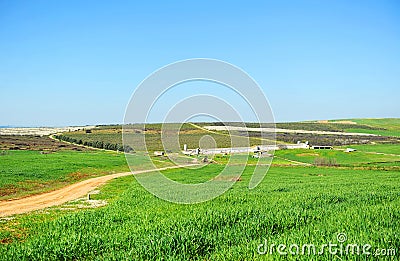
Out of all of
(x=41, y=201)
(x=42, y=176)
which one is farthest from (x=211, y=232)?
(x=42, y=176)

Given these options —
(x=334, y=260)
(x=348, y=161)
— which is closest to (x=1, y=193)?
(x=334, y=260)

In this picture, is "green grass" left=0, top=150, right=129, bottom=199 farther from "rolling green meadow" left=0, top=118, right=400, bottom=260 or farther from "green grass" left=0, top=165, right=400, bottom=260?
"green grass" left=0, top=165, right=400, bottom=260

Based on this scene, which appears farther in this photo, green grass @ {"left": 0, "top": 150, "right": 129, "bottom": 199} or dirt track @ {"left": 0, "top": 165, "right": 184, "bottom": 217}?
green grass @ {"left": 0, "top": 150, "right": 129, "bottom": 199}

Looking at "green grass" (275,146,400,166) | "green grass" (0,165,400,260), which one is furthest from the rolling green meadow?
"green grass" (275,146,400,166)

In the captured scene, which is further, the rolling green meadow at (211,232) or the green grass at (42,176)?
the green grass at (42,176)

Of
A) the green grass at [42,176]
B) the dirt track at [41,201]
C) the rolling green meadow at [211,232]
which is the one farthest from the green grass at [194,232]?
the green grass at [42,176]

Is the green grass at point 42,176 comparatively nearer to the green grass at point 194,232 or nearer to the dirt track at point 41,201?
the dirt track at point 41,201

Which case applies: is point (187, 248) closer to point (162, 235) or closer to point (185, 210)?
point (162, 235)

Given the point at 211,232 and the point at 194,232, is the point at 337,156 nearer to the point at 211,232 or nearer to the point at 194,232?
the point at 211,232

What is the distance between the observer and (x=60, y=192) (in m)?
30.5

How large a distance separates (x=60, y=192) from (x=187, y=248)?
2381 centimetres

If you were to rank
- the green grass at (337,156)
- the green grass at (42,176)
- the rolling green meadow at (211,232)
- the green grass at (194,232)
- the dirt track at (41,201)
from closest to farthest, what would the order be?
the rolling green meadow at (211,232)
the green grass at (194,232)
the dirt track at (41,201)
the green grass at (42,176)
the green grass at (337,156)

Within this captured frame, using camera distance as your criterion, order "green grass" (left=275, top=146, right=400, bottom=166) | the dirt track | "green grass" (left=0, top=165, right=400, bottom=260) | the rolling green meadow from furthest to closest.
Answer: "green grass" (left=275, top=146, right=400, bottom=166)
the dirt track
"green grass" (left=0, top=165, right=400, bottom=260)
the rolling green meadow

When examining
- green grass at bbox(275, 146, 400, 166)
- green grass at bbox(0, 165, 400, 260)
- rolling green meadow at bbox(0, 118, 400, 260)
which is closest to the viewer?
rolling green meadow at bbox(0, 118, 400, 260)
